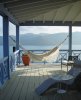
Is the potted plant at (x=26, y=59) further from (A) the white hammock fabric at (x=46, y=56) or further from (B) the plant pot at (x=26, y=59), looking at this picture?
(A) the white hammock fabric at (x=46, y=56)

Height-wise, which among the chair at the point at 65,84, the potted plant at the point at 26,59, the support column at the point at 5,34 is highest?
the support column at the point at 5,34

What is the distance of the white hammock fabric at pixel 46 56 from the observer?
387 inches

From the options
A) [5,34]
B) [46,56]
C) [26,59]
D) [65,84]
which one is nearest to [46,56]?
[46,56]

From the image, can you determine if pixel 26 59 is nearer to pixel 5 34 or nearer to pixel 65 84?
pixel 5 34

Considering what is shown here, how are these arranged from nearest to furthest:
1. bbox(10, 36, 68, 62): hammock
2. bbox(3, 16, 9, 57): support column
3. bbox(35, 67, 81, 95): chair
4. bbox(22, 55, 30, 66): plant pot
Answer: bbox(35, 67, 81, 95): chair
bbox(3, 16, 9, 57): support column
bbox(10, 36, 68, 62): hammock
bbox(22, 55, 30, 66): plant pot

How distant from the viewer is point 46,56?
32.7 feet

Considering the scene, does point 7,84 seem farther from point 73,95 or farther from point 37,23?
point 37,23

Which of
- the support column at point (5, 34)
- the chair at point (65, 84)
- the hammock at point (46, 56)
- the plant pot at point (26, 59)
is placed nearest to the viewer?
the chair at point (65, 84)

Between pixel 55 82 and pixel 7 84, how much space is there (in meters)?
1.71

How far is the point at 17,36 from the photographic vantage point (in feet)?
35.8

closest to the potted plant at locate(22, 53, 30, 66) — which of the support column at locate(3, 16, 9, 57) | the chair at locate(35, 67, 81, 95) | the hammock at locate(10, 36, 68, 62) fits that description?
the hammock at locate(10, 36, 68, 62)

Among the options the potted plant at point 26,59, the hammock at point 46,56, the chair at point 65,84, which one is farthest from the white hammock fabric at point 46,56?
the chair at point 65,84

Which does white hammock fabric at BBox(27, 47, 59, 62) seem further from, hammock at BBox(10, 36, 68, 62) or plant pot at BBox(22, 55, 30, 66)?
plant pot at BBox(22, 55, 30, 66)

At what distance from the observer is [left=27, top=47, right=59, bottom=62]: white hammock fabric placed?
9.83 meters
